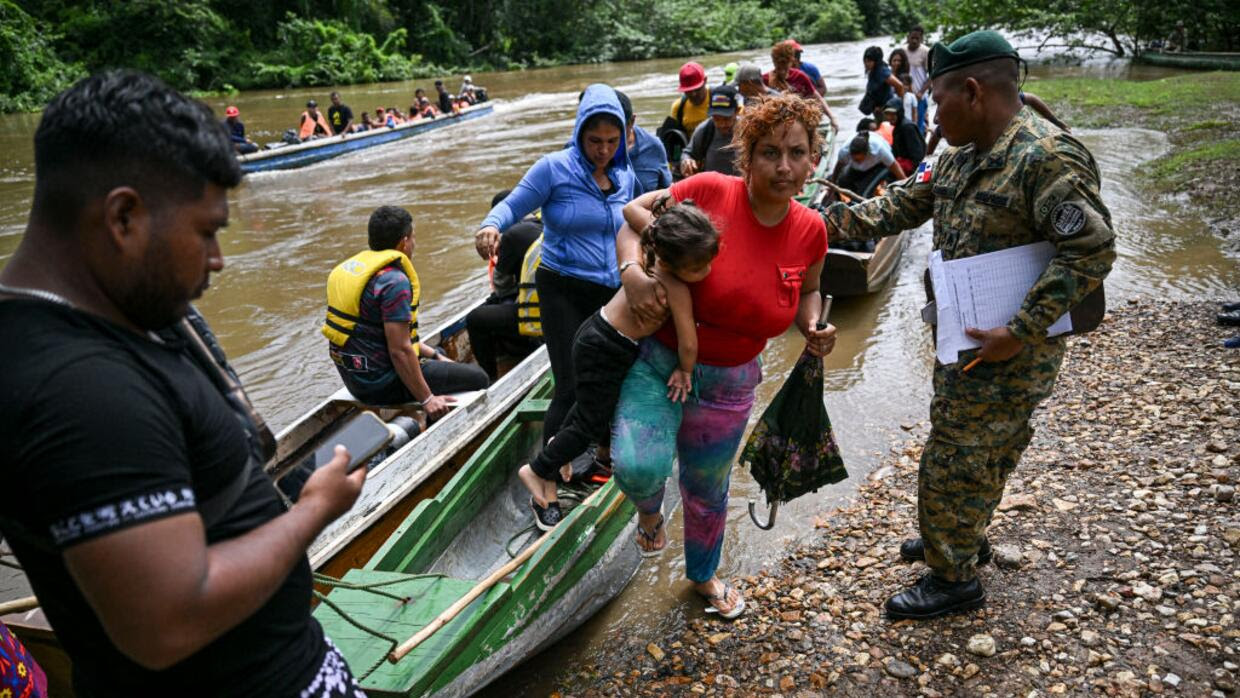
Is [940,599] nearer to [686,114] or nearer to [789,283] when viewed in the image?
[789,283]

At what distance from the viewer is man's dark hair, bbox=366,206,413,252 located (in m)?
4.31

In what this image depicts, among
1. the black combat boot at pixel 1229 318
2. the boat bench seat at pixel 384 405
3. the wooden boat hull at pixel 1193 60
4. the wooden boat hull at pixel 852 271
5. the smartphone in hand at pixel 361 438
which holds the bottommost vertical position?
the black combat boot at pixel 1229 318

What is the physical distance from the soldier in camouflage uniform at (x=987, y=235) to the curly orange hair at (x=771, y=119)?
0.46 meters

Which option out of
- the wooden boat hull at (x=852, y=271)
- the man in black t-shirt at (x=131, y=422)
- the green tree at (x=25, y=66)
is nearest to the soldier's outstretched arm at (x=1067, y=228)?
the man in black t-shirt at (x=131, y=422)

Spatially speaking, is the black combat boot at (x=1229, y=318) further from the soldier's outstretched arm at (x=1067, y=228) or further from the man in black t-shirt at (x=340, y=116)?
the man in black t-shirt at (x=340, y=116)

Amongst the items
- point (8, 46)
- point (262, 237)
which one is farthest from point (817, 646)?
point (8, 46)

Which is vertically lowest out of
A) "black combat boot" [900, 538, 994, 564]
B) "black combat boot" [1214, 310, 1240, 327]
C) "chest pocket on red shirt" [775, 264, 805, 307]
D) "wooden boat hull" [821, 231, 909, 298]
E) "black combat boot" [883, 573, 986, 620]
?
"black combat boot" [900, 538, 994, 564]

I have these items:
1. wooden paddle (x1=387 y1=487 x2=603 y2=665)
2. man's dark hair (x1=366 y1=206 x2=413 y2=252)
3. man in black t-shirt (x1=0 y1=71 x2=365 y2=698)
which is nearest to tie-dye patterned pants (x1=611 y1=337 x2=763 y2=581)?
wooden paddle (x1=387 y1=487 x2=603 y2=665)

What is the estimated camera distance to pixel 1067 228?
8.64 feet

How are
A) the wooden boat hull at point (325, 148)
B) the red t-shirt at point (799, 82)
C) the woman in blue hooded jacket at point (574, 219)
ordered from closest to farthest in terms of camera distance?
the woman in blue hooded jacket at point (574, 219), the red t-shirt at point (799, 82), the wooden boat hull at point (325, 148)

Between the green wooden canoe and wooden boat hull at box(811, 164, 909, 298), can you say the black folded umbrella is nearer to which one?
the green wooden canoe

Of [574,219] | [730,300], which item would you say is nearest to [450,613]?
[730,300]

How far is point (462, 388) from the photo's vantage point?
17.1 ft

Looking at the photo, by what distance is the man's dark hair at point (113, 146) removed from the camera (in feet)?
3.86
